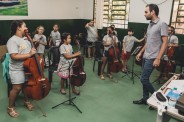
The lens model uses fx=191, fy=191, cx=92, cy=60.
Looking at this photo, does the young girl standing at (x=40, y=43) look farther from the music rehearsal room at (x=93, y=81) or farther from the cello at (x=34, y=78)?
the cello at (x=34, y=78)

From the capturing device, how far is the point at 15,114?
292cm

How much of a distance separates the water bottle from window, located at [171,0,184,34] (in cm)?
486

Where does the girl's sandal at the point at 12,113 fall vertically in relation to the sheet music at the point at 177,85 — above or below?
below

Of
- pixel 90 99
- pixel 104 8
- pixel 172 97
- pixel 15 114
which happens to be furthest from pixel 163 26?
pixel 104 8

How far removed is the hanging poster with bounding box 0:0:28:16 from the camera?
663 centimetres

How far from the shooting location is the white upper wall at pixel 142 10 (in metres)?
6.19

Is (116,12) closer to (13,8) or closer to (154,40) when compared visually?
(13,8)

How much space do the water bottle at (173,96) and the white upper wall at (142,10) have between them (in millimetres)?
4969

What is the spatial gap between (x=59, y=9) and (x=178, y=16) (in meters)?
4.92

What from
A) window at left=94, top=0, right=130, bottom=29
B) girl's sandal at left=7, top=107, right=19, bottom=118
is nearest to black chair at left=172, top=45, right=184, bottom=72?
window at left=94, top=0, right=130, bottom=29

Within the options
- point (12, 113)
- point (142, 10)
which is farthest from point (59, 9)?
point (12, 113)

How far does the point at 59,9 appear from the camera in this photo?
8.50 meters

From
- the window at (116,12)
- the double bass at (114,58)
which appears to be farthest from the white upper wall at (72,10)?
the double bass at (114,58)

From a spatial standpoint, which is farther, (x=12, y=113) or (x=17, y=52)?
(x=12, y=113)
